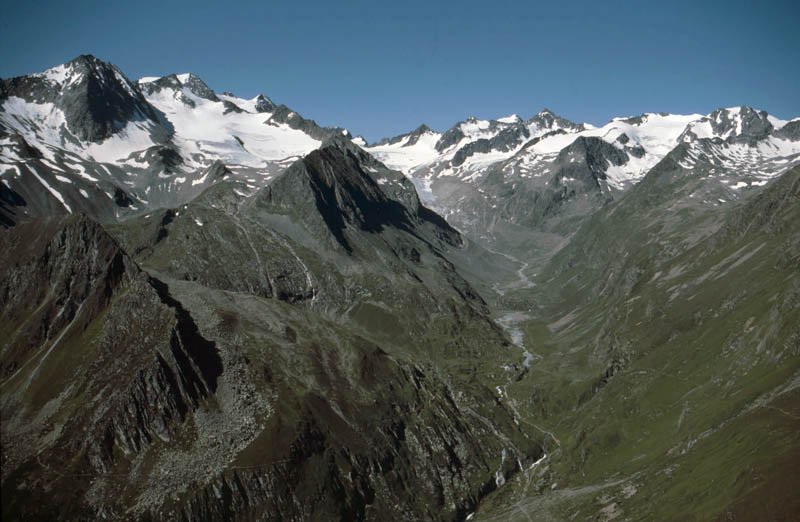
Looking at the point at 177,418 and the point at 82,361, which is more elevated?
the point at 82,361

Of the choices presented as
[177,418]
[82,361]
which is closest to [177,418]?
[177,418]

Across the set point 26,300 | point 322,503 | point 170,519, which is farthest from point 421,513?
point 26,300

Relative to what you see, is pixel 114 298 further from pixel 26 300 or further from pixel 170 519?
pixel 170 519

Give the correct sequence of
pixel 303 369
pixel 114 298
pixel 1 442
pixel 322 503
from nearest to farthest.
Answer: pixel 1 442, pixel 322 503, pixel 114 298, pixel 303 369

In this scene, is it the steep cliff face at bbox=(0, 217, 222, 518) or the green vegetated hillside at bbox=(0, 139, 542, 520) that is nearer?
the steep cliff face at bbox=(0, 217, 222, 518)

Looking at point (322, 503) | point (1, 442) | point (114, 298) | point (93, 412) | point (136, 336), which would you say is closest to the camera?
point (1, 442)

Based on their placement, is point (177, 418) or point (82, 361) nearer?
point (177, 418)

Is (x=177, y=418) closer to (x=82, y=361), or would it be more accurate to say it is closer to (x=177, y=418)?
(x=177, y=418)

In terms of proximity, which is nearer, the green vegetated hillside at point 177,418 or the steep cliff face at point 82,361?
the steep cliff face at point 82,361

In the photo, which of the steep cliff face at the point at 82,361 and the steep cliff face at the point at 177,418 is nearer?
the steep cliff face at the point at 82,361

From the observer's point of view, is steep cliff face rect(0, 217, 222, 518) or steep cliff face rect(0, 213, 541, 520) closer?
steep cliff face rect(0, 217, 222, 518)

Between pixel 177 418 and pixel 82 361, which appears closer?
pixel 177 418
